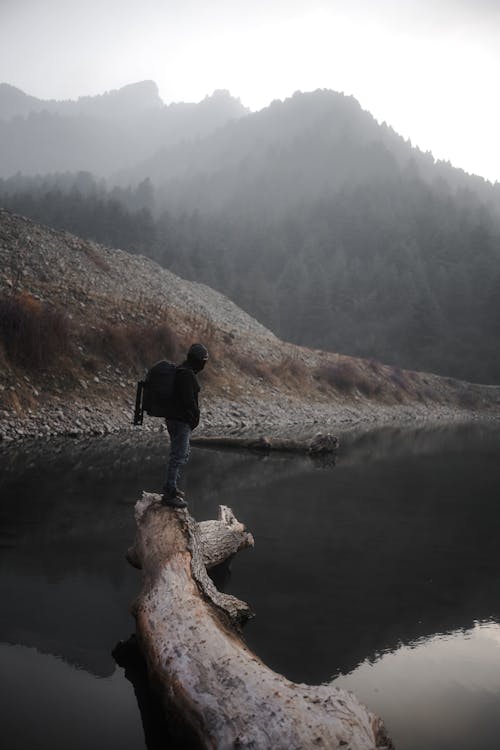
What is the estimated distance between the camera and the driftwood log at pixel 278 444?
2131cm

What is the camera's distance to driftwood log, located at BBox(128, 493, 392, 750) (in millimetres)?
3297

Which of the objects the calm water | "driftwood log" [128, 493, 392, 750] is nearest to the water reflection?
the calm water

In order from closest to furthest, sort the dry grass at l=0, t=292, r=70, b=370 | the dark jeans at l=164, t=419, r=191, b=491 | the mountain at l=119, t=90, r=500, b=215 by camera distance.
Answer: the dark jeans at l=164, t=419, r=191, b=491, the dry grass at l=0, t=292, r=70, b=370, the mountain at l=119, t=90, r=500, b=215

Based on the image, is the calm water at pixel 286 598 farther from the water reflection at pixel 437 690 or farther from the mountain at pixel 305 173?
the mountain at pixel 305 173

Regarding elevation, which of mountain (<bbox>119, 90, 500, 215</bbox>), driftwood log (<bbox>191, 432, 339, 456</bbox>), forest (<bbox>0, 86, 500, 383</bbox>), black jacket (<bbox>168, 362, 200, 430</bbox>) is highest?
mountain (<bbox>119, 90, 500, 215</bbox>)

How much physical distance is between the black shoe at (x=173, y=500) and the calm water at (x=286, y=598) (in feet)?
3.62

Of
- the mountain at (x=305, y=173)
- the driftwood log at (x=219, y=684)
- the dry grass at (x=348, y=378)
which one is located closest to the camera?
the driftwood log at (x=219, y=684)

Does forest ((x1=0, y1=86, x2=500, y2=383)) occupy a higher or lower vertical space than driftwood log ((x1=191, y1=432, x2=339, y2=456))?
higher

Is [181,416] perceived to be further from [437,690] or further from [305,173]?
[305,173]

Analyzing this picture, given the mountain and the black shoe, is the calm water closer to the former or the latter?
the black shoe

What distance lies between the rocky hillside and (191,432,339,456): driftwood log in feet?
14.1

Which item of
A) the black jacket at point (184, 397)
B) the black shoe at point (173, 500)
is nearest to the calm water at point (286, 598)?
the black shoe at point (173, 500)

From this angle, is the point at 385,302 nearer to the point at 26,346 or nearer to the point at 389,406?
the point at 389,406

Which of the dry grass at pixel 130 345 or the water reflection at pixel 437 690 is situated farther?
the dry grass at pixel 130 345
